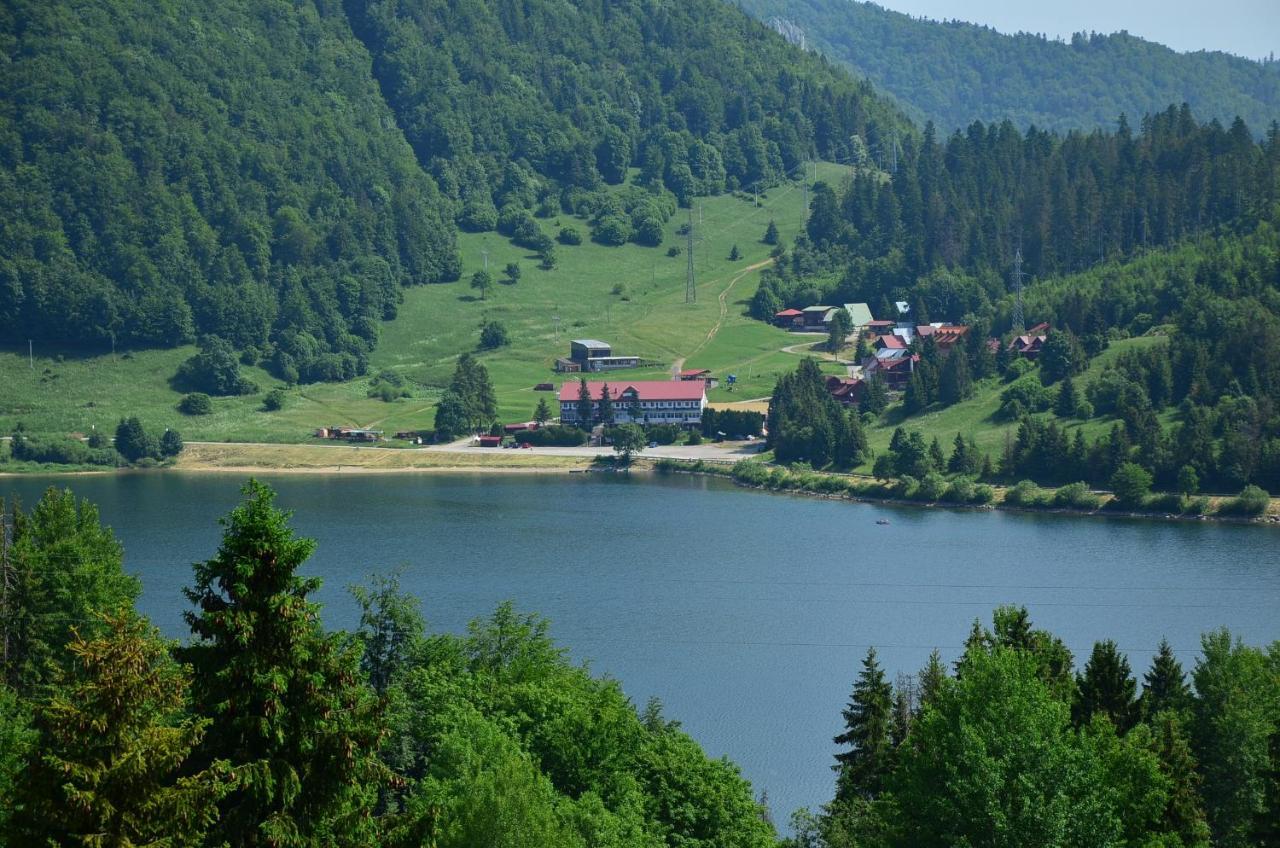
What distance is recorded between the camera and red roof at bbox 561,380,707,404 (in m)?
124

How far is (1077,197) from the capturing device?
143 m

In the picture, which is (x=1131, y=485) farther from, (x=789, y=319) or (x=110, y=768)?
(x=110, y=768)

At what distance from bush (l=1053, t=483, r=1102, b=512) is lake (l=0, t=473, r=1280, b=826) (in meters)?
2.47

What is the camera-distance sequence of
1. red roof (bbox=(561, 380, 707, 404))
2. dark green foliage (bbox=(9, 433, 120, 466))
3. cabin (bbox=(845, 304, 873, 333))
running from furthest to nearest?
cabin (bbox=(845, 304, 873, 333)) → red roof (bbox=(561, 380, 707, 404)) → dark green foliage (bbox=(9, 433, 120, 466))

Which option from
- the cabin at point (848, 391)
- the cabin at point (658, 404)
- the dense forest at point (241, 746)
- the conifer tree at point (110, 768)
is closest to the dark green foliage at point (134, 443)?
the cabin at point (658, 404)

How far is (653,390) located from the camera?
124750 millimetres

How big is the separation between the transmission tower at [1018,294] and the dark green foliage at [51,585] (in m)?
86.6

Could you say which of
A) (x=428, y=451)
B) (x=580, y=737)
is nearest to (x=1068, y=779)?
(x=580, y=737)

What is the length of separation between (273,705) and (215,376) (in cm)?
12551

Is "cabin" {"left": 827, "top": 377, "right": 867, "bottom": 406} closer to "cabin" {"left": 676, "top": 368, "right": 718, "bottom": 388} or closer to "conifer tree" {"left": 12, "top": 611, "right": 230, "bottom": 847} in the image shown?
"cabin" {"left": 676, "top": 368, "right": 718, "bottom": 388}

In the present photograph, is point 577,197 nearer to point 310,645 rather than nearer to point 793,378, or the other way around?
point 793,378

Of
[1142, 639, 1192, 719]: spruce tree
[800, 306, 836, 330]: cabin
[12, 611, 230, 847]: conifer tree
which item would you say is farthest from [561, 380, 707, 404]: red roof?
[12, 611, 230, 847]: conifer tree

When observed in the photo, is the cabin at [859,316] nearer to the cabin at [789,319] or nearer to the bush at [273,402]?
the cabin at [789,319]

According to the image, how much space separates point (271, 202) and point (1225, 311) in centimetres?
10012
